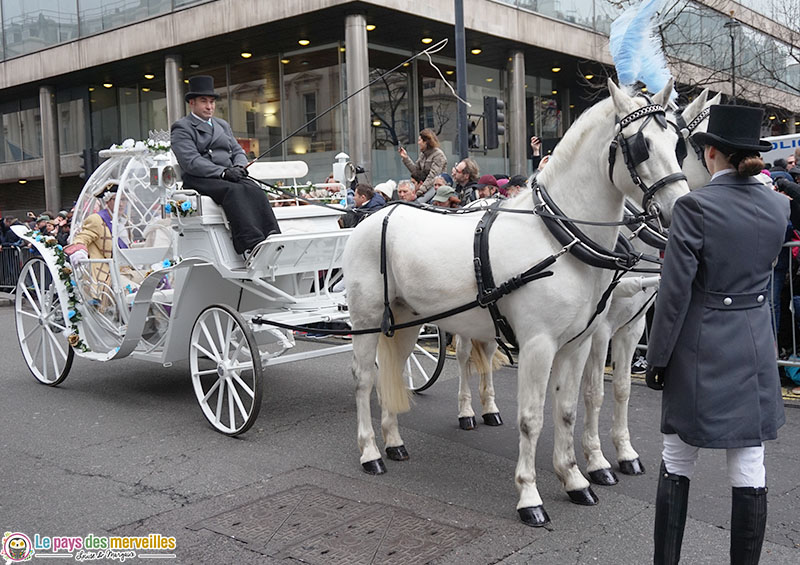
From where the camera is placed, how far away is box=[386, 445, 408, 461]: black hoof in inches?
219

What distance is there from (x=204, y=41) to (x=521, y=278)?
784 inches

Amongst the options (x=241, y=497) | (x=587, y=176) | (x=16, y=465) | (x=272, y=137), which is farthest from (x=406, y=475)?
(x=272, y=137)

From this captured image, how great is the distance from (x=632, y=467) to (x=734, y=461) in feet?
6.52

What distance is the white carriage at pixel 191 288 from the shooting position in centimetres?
625

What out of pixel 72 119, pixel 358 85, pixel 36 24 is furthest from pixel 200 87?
pixel 72 119

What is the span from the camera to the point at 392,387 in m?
5.52

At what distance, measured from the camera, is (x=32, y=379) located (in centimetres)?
852

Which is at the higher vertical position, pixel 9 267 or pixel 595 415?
pixel 9 267

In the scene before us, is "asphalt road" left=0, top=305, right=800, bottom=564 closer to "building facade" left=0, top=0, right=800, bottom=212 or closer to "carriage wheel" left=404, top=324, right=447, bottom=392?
"carriage wheel" left=404, top=324, right=447, bottom=392

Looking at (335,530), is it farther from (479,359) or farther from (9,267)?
(9,267)

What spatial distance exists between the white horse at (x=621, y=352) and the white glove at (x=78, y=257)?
515 cm

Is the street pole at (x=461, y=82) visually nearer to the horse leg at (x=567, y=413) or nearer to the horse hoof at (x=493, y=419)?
the horse hoof at (x=493, y=419)

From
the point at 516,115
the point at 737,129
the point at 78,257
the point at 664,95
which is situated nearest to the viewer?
the point at 737,129

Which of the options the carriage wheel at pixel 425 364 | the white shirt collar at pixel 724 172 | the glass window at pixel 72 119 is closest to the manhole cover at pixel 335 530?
the carriage wheel at pixel 425 364
